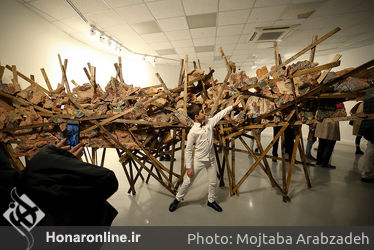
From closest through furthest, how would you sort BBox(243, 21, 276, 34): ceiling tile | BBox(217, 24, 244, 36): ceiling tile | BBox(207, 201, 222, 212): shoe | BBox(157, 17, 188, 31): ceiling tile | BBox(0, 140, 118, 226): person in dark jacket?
BBox(0, 140, 118, 226): person in dark jacket
BBox(207, 201, 222, 212): shoe
BBox(157, 17, 188, 31): ceiling tile
BBox(243, 21, 276, 34): ceiling tile
BBox(217, 24, 244, 36): ceiling tile

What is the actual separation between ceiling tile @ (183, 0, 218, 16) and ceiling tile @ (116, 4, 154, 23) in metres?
1.14

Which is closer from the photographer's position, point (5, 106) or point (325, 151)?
point (5, 106)

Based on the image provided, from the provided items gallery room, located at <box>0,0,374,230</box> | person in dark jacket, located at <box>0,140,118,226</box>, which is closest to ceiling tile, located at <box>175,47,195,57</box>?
gallery room, located at <box>0,0,374,230</box>

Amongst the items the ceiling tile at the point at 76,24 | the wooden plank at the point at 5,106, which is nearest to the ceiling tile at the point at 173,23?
the ceiling tile at the point at 76,24

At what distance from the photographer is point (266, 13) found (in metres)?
4.35

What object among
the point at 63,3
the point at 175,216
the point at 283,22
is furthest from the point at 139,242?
the point at 283,22

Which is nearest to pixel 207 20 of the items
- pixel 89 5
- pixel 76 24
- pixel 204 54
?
pixel 204 54

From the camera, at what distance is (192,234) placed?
7.75ft

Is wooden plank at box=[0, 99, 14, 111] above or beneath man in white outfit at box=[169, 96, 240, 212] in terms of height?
above

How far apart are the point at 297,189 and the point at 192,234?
2.81 m

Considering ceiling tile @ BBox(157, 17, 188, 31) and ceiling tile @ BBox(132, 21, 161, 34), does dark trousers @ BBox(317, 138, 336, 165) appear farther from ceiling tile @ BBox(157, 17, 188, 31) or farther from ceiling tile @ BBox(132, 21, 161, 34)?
ceiling tile @ BBox(132, 21, 161, 34)

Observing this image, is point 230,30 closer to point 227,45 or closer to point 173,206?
point 227,45

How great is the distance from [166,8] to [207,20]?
140cm

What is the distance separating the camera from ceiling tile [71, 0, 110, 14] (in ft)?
12.4
